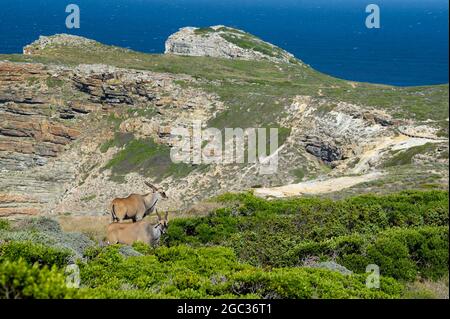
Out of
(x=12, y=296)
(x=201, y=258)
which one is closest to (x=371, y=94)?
(x=201, y=258)

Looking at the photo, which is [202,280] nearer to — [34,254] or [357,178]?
[34,254]

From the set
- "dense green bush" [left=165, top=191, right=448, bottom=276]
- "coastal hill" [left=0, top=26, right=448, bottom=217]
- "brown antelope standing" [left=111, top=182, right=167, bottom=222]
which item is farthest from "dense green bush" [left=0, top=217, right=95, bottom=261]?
"coastal hill" [left=0, top=26, right=448, bottom=217]

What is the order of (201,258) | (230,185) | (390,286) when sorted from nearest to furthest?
(390,286)
(201,258)
(230,185)

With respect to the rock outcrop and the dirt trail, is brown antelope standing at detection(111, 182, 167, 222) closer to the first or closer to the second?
the dirt trail

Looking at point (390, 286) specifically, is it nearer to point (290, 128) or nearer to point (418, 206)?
point (418, 206)

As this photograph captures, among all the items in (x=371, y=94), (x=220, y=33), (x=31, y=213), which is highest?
(x=220, y=33)

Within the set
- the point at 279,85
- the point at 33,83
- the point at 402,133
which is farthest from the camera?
the point at 279,85

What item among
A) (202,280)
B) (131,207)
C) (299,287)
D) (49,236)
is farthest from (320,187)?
(299,287)

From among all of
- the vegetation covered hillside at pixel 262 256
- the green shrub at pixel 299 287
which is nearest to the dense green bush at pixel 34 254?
the vegetation covered hillside at pixel 262 256
